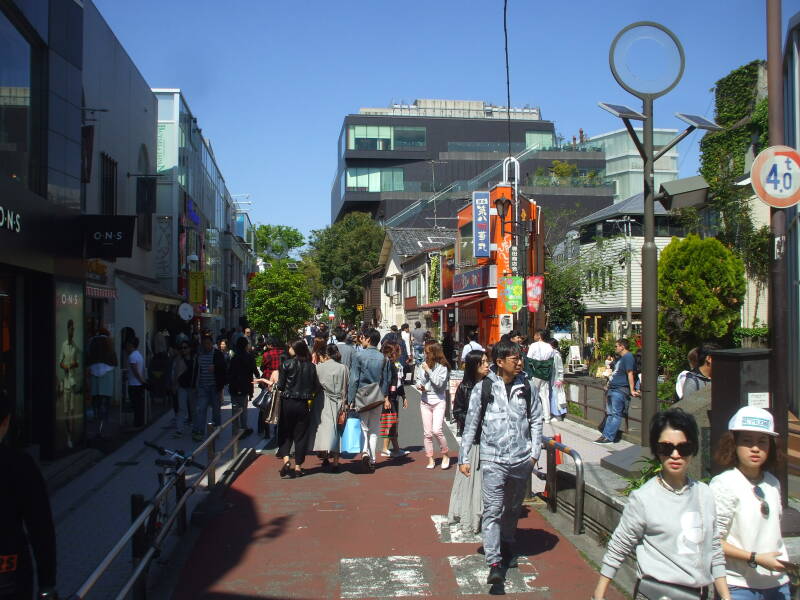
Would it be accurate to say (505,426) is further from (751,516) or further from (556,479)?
(751,516)

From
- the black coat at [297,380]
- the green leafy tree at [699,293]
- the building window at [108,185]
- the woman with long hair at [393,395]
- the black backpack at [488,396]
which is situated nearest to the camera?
the black backpack at [488,396]

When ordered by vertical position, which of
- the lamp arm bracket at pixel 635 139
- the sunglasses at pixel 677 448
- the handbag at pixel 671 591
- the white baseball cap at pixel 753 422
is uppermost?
the lamp arm bracket at pixel 635 139

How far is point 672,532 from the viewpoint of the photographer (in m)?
3.71

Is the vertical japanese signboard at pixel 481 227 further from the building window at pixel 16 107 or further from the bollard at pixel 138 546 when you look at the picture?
the bollard at pixel 138 546

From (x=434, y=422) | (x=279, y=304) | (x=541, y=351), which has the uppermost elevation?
(x=279, y=304)

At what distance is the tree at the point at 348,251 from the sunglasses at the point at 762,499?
60.7m

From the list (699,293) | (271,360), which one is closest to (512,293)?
(271,360)

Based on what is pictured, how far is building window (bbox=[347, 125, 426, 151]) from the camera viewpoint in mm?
81562

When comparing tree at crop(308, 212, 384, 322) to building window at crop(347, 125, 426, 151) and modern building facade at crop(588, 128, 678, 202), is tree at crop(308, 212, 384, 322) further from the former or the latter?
modern building facade at crop(588, 128, 678, 202)

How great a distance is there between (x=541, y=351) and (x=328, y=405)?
5848 mm

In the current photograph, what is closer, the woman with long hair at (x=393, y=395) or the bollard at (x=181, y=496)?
the bollard at (x=181, y=496)

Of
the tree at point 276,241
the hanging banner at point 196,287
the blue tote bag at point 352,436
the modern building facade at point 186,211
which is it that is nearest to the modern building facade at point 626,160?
the tree at point 276,241

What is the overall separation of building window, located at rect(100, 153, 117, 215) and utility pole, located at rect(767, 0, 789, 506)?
55.6ft

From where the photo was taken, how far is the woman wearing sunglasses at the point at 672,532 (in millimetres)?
3693
